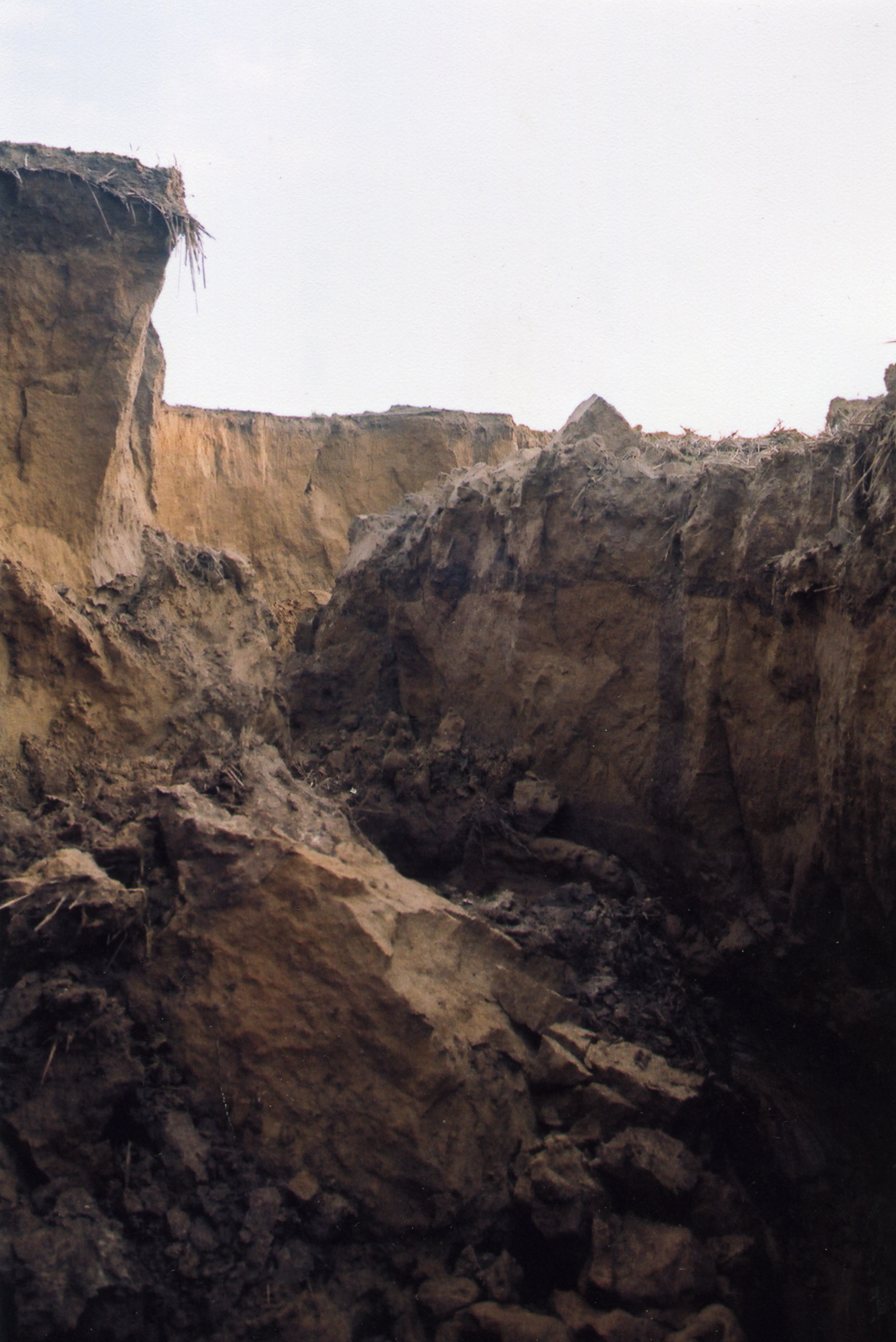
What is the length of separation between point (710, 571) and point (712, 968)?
184 centimetres

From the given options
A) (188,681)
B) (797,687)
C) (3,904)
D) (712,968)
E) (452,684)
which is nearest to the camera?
(3,904)

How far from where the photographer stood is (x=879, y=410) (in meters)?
3.97

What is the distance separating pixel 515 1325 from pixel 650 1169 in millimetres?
727

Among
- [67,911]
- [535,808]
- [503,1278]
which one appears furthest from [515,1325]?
[535,808]

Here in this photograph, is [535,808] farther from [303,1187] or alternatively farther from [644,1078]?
[303,1187]

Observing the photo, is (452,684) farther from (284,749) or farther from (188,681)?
(188,681)

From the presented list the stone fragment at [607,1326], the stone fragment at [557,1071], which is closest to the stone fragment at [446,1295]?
the stone fragment at [607,1326]

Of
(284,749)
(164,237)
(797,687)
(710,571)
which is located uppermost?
(164,237)

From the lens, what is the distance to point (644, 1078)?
4074 mm

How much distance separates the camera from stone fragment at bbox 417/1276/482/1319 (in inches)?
140

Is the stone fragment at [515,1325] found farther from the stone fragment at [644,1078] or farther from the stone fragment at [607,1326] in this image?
the stone fragment at [644,1078]

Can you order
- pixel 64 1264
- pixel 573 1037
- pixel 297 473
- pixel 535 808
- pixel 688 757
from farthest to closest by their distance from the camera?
1. pixel 297 473
2. pixel 535 808
3. pixel 688 757
4. pixel 573 1037
5. pixel 64 1264

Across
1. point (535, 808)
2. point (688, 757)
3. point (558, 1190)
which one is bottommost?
point (558, 1190)

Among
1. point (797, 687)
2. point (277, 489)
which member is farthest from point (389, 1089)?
point (277, 489)
